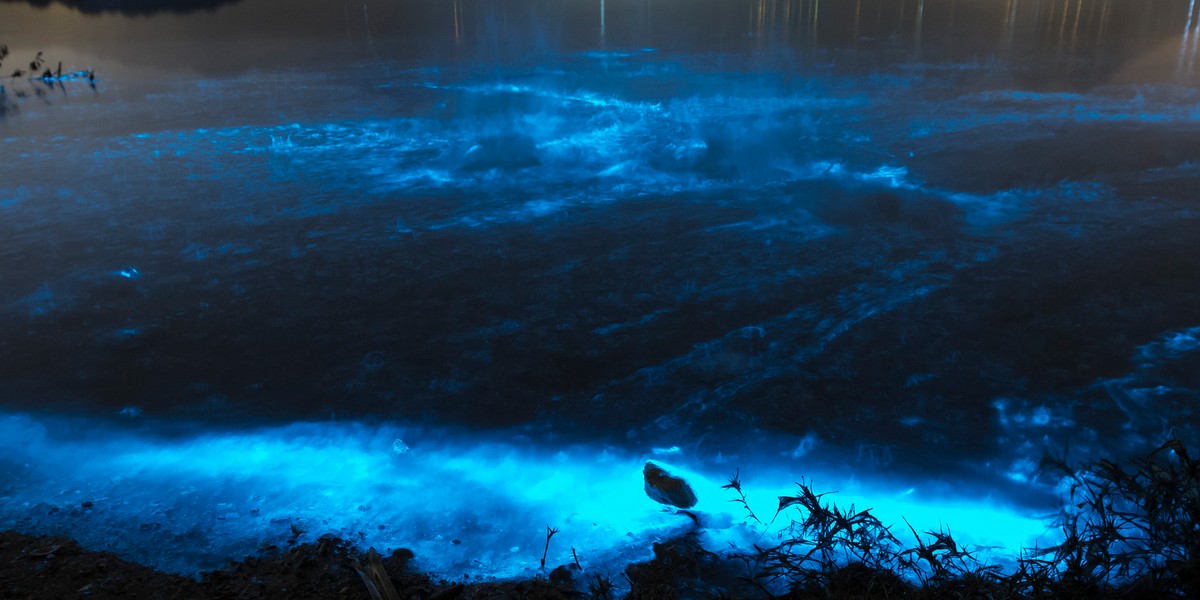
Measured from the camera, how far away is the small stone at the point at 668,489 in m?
3.13

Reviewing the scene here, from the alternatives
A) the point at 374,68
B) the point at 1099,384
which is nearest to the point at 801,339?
the point at 1099,384

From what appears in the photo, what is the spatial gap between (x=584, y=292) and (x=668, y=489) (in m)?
1.90

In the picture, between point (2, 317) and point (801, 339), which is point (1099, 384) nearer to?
point (801, 339)

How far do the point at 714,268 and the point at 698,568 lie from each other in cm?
261

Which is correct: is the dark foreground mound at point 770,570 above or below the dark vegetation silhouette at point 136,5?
below

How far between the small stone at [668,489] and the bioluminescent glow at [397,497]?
0.05 meters

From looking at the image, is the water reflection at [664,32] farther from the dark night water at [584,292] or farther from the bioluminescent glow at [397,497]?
the bioluminescent glow at [397,497]

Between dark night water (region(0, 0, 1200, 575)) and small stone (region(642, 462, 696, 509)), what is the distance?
109 millimetres

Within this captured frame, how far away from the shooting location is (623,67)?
11.5 metres

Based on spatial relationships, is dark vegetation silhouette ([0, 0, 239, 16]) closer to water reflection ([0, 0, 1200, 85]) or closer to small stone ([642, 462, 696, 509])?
water reflection ([0, 0, 1200, 85])

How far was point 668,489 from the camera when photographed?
315cm

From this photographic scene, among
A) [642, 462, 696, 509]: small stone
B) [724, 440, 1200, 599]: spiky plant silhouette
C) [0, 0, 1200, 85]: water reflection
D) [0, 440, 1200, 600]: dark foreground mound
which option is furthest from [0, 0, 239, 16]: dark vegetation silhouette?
[724, 440, 1200, 599]: spiky plant silhouette

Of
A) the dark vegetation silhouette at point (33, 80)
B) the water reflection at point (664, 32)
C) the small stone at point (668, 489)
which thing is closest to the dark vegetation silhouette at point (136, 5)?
the water reflection at point (664, 32)

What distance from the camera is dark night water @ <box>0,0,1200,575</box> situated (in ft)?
11.3
